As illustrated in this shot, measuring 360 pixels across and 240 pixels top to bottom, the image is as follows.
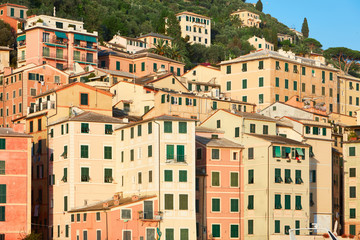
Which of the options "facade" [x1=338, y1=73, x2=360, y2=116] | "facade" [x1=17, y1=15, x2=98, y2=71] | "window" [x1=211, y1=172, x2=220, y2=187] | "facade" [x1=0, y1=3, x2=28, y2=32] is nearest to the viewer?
"window" [x1=211, y1=172, x2=220, y2=187]

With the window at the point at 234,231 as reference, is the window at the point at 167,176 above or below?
above

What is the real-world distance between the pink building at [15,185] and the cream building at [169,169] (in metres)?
10.5

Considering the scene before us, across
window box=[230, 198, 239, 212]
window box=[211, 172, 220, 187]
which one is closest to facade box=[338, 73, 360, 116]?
window box=[230, 198, 239, 212]

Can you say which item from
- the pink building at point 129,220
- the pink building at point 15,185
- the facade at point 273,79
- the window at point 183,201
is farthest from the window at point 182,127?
the facade at point 273,79

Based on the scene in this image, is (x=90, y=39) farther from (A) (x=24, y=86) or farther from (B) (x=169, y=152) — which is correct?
(B) (x=169, y=152)

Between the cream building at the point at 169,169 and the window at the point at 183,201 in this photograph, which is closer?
the cream building at the point at 169,169

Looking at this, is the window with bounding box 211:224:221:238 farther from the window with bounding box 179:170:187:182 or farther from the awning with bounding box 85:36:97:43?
the awning with bounding box 85:36:97:43

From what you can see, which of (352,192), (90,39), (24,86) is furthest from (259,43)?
(352,192)

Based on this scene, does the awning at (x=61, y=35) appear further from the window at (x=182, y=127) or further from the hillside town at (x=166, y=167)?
the window at (x=182, y=127)

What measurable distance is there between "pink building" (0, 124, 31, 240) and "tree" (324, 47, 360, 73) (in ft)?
343

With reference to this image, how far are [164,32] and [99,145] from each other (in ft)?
283

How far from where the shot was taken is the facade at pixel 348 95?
425 feet

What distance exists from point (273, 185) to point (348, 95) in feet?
177

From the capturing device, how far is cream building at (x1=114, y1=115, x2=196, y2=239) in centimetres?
7606
